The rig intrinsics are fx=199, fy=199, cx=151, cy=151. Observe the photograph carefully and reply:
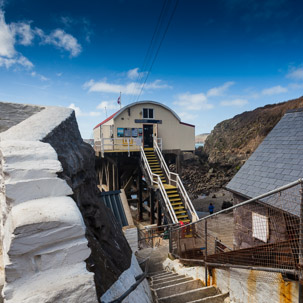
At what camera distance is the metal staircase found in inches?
366

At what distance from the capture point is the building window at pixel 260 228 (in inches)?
240

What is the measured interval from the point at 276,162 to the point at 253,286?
4.81 meters

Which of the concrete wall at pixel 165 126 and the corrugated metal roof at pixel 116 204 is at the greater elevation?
the concrete wall at pixel 165 126

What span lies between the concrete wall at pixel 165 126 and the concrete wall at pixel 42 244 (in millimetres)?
11965

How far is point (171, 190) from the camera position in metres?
10.5

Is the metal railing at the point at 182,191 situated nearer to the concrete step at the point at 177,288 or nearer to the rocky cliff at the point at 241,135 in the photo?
the concrete step at the point at 177,288

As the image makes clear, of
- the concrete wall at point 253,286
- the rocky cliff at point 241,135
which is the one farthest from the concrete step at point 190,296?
the rocky cliff at point 241,135

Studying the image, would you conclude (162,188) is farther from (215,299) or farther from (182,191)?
(215,299)

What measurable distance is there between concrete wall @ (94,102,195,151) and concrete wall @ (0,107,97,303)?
12.0 metres

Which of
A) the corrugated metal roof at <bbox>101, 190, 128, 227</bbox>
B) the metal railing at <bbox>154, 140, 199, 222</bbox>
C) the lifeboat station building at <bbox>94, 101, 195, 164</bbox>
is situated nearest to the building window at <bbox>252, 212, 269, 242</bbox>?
the metal railing at <bbox>154, 140, 199, 222</bbox>

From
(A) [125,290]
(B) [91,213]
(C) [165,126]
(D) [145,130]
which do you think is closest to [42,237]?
(B) [91,213]

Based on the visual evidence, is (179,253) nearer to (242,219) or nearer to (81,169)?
(242,219)

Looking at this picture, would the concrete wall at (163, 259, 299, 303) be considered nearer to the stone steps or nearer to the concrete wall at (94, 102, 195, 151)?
the stone steps

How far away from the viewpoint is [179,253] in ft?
18.6
